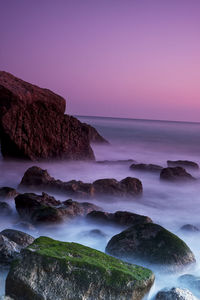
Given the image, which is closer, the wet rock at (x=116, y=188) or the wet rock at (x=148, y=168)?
the wet rock at (x=116, y=188)

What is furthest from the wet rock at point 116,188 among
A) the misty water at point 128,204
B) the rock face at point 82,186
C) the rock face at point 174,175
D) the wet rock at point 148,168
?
the wet rock at point 148,168

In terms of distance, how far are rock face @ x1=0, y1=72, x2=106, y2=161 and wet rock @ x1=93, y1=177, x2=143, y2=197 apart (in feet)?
14.9

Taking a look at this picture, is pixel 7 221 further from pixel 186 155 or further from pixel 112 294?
pixel 186 155

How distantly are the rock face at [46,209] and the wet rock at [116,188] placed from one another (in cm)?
142

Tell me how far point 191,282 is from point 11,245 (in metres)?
2.25

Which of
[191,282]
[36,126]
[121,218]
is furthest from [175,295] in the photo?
[36,126]

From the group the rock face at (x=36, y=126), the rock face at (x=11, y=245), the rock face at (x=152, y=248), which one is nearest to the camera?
the rock face at (x=11, y=245)

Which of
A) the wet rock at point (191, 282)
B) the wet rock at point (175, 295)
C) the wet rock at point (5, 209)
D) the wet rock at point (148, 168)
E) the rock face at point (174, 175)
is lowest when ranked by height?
the wet rock at point (148, 168)

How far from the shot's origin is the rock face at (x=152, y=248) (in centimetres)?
459

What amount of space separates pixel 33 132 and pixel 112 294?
9.73 m

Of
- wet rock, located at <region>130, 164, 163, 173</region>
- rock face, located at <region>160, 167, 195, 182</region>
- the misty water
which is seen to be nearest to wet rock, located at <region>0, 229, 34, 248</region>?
the misty water

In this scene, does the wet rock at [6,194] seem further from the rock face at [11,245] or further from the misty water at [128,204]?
the rock face at [11,245]

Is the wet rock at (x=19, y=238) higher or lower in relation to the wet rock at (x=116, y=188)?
higher

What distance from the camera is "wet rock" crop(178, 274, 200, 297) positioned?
404 centimetres
